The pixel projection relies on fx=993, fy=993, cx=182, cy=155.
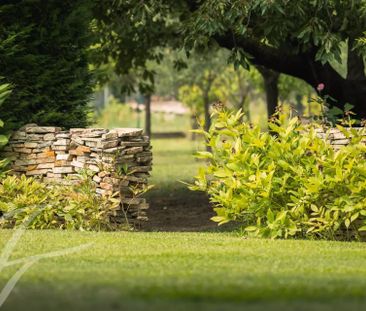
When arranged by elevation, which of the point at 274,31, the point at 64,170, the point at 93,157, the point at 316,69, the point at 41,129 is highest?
the point at 274,31

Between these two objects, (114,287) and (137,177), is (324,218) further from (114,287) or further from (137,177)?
(114,287)

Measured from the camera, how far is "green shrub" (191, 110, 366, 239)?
1059cm

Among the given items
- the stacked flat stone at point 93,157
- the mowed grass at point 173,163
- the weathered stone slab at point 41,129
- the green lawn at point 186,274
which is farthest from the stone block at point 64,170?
the mowed grass at point 173,163

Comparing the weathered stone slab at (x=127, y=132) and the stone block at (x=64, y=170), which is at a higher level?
the weathered stone slab at (x=127, y=132)

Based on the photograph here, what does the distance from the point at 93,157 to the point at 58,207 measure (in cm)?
84

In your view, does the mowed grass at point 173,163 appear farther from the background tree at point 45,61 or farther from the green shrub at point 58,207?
the green shrub at point 58,207

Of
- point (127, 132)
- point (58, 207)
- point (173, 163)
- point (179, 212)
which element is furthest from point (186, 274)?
point (173, 163)

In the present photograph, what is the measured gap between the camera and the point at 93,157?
11.9 metres

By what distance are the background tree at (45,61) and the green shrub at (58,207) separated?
3.75 feet

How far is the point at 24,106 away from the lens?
12.7 meters

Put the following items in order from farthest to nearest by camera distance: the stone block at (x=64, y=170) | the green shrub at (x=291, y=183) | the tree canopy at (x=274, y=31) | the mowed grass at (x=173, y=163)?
the mowed grass at (x=173, y=163), the tree canopy at (x=274, y=31), the stone block at (x=64, y=170), the green shrub at (x=291, y=183)

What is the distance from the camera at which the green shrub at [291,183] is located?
10594 millimetres

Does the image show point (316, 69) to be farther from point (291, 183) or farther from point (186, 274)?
point (186, 274)

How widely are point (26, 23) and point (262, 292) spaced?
709 cm
